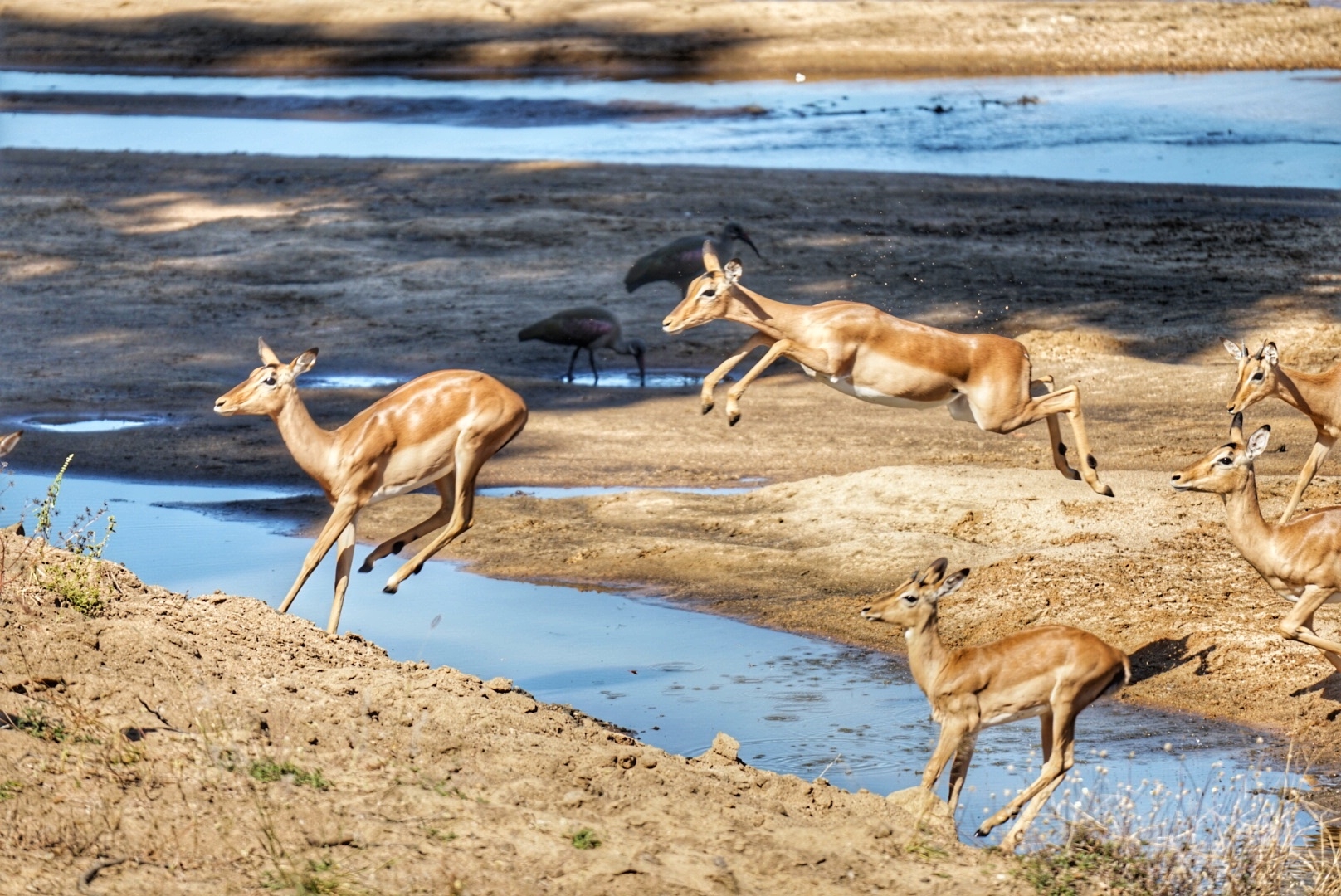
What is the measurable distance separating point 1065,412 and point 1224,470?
1665 mm

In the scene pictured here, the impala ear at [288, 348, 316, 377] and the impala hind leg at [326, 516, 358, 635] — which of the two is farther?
the impala ear at [288, 348, 316, 377]

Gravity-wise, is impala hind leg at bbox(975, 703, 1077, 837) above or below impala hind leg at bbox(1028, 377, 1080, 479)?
below

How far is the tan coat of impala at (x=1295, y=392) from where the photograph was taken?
1150 centimetres

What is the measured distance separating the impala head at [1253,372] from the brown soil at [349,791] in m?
5.21

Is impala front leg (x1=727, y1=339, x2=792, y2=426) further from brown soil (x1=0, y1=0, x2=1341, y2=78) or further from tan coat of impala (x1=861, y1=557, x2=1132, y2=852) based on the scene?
brown soil (x1=0, y1=0, x2=1341, y2=78)

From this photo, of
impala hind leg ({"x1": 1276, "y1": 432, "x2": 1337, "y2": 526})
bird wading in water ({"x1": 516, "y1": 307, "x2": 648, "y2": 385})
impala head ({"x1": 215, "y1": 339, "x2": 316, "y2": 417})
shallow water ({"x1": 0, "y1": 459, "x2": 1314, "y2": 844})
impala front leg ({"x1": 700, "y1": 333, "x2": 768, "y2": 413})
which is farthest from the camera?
bird wading in water ({"x1": 516, "y1": 307, "x2": 648, "y2": 385})

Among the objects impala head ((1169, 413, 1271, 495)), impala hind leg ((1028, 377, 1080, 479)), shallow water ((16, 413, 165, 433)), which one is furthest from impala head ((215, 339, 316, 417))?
shallow water ((16, 413, 165, 433))

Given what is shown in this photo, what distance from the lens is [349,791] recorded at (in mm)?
6719

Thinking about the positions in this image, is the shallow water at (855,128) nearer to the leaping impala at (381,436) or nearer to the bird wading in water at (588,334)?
the bird wading in water at (588,334)

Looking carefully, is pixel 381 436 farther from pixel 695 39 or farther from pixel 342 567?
pixel 695 39

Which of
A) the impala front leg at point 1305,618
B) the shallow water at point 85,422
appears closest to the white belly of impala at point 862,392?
the impala front leg at point 1305,618

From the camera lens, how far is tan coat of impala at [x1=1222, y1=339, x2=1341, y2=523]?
11500 mm

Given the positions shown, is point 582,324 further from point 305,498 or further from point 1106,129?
point 1106,129

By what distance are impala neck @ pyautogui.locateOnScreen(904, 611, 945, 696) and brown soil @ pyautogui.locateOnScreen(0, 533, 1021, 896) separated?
A: 893 mm
